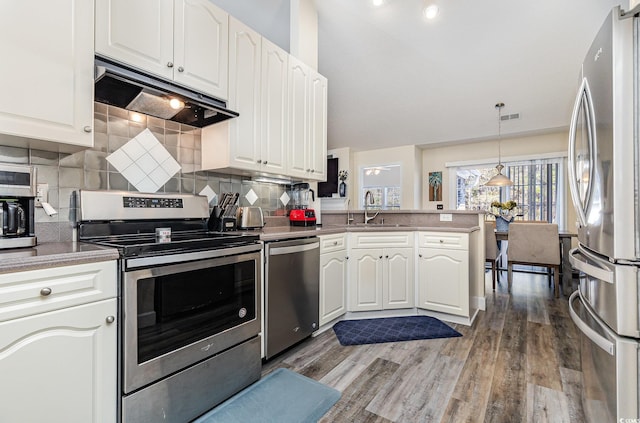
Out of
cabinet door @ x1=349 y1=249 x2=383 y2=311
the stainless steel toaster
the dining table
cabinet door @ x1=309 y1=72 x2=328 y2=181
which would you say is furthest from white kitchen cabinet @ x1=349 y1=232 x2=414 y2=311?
the dining table

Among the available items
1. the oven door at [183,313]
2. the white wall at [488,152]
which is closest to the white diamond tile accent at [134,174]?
the oven door at [183,313]

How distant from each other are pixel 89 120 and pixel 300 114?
5.39 feet

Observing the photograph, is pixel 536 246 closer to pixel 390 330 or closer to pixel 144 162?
pixel 390 330

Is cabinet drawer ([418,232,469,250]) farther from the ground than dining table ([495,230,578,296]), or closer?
farther from the ground

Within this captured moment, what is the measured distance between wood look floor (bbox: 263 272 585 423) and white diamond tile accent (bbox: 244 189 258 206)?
1.29 m

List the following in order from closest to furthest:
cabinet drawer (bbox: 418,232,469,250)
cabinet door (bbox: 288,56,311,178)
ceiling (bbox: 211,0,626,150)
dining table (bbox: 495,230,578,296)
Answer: cabinet door (bbox: 288,56,311,178) → cabinet drawer (bbox: 418,232,469,250) → ceiling (bbox: 211,0,626,150) → dining table (bbox: 495,230,578,296)

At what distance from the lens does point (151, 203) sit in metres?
1.87

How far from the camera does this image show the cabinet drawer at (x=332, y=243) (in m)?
2.47

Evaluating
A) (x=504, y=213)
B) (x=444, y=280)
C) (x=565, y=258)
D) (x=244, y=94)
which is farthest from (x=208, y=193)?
(x=504, y=213)

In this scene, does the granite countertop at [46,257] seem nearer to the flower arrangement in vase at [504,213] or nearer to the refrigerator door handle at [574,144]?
the refrigerator door handle at [574,144]

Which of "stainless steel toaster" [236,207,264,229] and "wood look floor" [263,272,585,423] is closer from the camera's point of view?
"wood look floor" [263,272,585,423]

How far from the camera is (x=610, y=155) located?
44.8 inches

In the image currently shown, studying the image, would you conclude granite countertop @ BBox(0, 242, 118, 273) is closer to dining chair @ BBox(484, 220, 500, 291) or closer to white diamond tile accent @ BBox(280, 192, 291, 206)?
white diamond tile accent @ BBox(280, 192, 291, 206)

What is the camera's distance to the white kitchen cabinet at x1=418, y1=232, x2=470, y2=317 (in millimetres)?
2721
